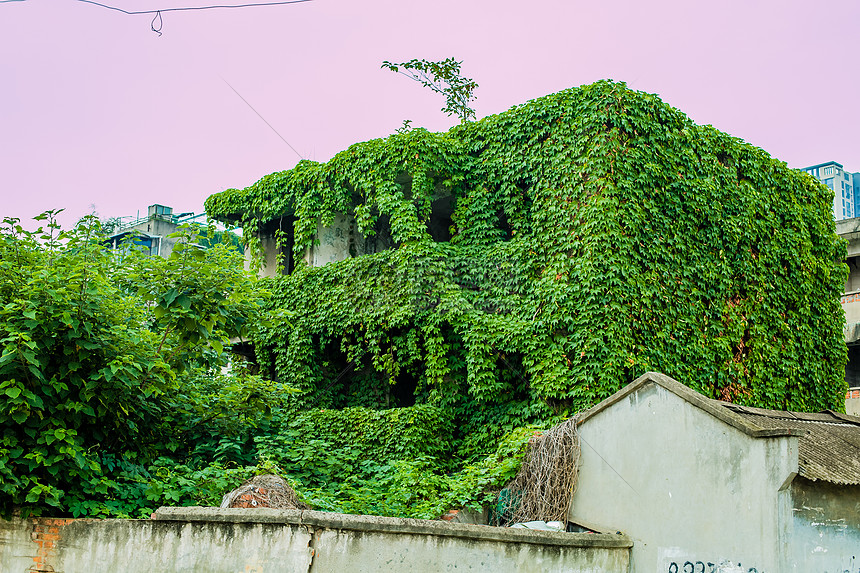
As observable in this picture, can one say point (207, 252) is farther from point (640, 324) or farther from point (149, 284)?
point (640, 324)

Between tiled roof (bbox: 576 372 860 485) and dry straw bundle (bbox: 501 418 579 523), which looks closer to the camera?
tiled roof (bbox: 576 372 860 485)

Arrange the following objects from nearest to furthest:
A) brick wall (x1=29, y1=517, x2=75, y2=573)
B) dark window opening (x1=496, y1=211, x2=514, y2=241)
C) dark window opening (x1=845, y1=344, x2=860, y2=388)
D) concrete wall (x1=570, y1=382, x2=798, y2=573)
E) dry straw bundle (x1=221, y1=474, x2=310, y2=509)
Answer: brick wall (x1=29, y1=517, x2=75, y2=573)
concrete wall (x1=570, y1=382, x2=798, y2=573)
dry straw bundle (x1=221, y1=474, x2=310, y2=509)
dark window opening (x1=496, y1=211, x2=514, y2=241)
dark window opening (x1=845, y1=344, x2=860, y2=388)

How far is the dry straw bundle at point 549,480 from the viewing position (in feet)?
35.0

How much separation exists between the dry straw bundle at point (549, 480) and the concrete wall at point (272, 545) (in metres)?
1.44

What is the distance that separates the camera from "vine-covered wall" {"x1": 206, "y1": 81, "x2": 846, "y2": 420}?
14.2 metres

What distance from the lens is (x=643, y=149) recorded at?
15.1 metres

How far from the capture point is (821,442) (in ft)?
35.1

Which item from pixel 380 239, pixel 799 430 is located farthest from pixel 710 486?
pixel 380 239

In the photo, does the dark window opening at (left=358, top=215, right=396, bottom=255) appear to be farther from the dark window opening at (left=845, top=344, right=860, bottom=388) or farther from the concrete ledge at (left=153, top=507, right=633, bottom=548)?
the dark window opening at (left=845, top=344, right=860, bottom=388)

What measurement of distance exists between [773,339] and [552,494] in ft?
26.3

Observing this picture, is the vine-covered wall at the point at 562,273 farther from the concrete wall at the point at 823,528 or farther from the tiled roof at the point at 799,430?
the concrete wall at the point at 823,528

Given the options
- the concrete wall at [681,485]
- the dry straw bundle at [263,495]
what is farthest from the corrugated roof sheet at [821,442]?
the dry straw bundle at [263,495]

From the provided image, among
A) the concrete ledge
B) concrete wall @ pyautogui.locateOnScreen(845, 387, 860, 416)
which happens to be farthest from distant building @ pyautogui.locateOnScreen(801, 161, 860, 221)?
the concrete ledge

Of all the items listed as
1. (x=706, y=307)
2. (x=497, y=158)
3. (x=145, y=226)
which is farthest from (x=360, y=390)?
(x=145, y=226)
